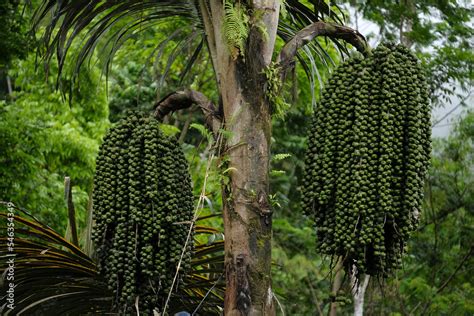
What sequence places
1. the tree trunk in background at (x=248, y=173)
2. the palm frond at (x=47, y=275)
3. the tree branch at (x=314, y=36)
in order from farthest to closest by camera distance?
the palm frond at (x=47, y=275)
the tree branch at (x=314, y=36)
the tree trunk in background at (x=248, y=173)

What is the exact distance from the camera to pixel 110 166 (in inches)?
194

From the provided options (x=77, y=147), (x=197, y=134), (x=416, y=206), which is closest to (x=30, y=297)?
(x=416, y=206)

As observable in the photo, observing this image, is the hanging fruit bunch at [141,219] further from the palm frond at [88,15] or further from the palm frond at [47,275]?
the palm frond at [88,15]

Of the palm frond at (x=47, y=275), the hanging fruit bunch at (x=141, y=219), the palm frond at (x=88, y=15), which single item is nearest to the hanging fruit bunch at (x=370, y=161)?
the hanging fruit bunch at (x=141, y=219)

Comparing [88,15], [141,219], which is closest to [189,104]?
[141,219]

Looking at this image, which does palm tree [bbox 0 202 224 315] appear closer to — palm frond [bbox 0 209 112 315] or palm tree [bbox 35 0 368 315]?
palm frond [bbox 0 209 112 315]

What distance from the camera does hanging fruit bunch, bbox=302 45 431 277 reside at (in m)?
4.26

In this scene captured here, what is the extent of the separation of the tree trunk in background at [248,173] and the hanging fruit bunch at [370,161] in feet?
0.84

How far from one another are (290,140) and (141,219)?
13221 millimetres

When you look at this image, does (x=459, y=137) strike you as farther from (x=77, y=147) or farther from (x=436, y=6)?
(x=77, y=147)

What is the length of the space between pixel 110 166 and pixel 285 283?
12.9 metres

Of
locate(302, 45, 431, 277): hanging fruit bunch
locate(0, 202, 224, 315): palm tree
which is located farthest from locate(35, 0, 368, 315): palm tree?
locate(0, 202, 224, 315): palm tree

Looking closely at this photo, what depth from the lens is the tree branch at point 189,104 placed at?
4.79m

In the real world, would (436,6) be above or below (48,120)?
above
